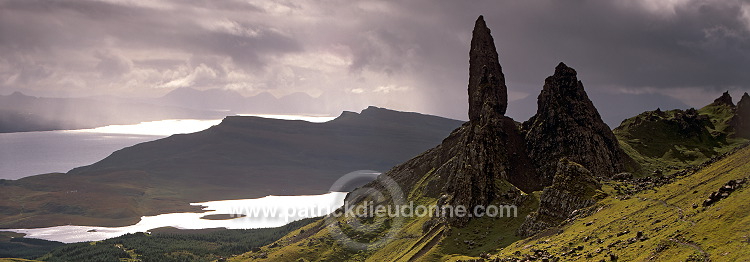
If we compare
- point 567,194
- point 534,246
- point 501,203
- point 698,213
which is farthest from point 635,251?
point 501,203

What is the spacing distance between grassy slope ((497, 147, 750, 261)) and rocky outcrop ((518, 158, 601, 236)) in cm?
580

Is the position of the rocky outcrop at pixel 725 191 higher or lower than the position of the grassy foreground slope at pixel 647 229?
higher

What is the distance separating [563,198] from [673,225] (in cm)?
5430

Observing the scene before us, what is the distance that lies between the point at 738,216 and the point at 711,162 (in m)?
67.8

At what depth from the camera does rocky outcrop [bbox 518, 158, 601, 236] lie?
15225 centimetres

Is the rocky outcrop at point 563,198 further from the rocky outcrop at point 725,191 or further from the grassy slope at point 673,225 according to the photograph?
the rocky outcrop at point 725,191

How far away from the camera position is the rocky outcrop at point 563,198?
152 metres

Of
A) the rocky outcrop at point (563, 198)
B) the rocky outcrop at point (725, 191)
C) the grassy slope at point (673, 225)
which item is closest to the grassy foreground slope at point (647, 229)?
the grassy slope at point (673, 225)

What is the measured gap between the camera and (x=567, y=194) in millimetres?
155000

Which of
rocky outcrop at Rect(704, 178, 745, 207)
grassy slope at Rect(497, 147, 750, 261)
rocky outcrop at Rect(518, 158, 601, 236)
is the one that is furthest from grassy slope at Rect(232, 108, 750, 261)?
rocky outcrop at Rect(518, 158, 601, 236)

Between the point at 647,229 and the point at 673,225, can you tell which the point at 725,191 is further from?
the point at 647,229

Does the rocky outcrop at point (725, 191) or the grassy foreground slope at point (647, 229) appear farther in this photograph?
the rocky outcrop at point (725, 191)

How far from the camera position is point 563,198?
155 metres

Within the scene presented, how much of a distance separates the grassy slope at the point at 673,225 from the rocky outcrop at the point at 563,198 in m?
5.80
